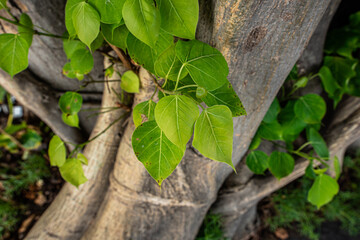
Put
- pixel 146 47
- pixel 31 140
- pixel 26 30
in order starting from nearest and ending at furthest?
pixel 146 47
pixel 26 30
pixel 31 140

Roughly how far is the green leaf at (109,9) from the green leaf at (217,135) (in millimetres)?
286

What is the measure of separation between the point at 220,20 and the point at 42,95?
114cm

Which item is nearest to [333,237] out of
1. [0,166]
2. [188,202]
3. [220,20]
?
[188,202]

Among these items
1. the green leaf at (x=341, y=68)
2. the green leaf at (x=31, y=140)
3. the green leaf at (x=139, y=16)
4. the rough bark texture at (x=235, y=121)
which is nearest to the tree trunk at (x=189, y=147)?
the rough bark texture at (x=235, y=121)

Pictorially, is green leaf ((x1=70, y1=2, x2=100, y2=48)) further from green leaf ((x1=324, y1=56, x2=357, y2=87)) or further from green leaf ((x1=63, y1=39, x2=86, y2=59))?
green leaf ((x1=324, y1=56, x2=357, y2=87))

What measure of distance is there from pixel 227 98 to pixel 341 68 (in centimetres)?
83

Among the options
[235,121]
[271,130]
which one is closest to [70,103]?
[235,121]

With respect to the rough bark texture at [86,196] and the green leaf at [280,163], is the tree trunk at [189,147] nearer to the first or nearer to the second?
the rough bark texture at [86,196]

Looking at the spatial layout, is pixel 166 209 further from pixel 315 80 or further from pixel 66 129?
pixel 315 80

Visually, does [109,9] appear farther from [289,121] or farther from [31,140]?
[31,140]

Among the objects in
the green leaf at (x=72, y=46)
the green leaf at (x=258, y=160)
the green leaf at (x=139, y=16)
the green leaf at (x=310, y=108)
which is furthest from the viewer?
the green leaf at (x=258, y=160)

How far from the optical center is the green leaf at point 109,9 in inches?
19.0

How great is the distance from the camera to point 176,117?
1.52ft

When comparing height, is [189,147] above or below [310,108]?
above
